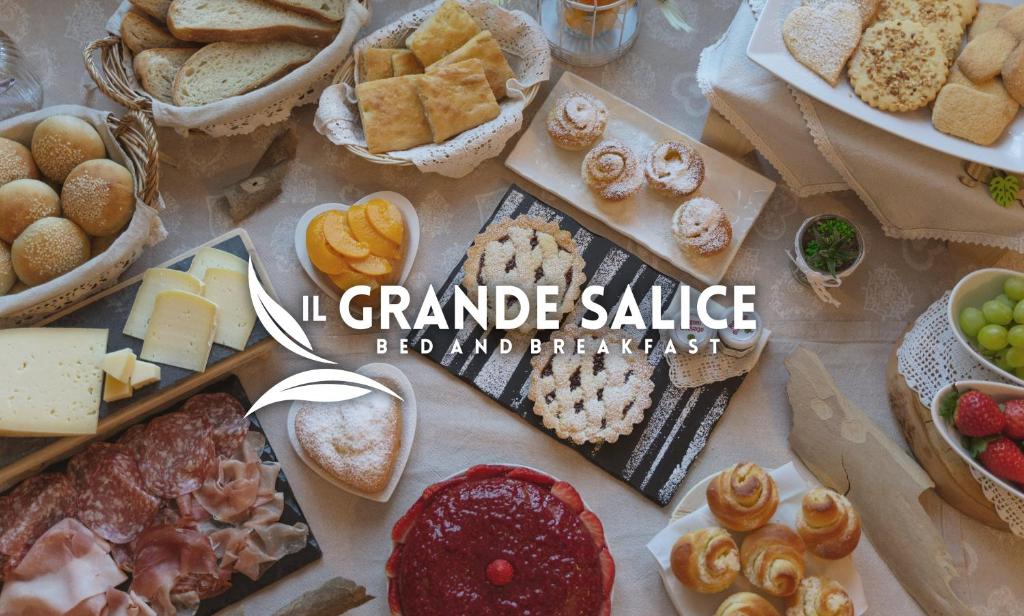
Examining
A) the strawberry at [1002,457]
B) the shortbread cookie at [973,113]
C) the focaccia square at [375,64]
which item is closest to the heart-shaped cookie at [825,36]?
the shortbread cookie at [973,113]

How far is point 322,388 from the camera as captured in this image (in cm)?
241

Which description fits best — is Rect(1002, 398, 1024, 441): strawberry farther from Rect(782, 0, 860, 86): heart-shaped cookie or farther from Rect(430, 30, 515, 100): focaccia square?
Rect(430, 30, 515, 100): focaccia square

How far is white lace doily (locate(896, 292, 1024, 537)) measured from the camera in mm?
2131

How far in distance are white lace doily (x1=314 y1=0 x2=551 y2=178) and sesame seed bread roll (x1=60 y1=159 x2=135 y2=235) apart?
54 cm

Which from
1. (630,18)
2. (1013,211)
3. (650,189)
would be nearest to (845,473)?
(1013,211)

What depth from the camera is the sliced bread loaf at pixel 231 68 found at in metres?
2.42

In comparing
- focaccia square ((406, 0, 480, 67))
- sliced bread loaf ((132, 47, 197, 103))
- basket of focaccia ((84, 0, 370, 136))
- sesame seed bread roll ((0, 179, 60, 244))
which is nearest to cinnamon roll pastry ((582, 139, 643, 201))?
focaccia square ((406, 0, 480, 67))

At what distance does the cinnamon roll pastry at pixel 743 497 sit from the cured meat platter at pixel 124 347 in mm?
1213

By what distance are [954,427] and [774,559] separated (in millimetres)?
552

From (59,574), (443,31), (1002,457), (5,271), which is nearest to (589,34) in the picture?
(443,31)

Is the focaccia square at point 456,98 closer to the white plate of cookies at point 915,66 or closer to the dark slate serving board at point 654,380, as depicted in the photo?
the dark slate serving board at point 654,380

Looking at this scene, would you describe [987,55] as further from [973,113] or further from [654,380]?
[654,380]

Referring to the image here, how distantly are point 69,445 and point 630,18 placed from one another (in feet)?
6.45

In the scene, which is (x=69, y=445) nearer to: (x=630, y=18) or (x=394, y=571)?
(x=394, y=571)
